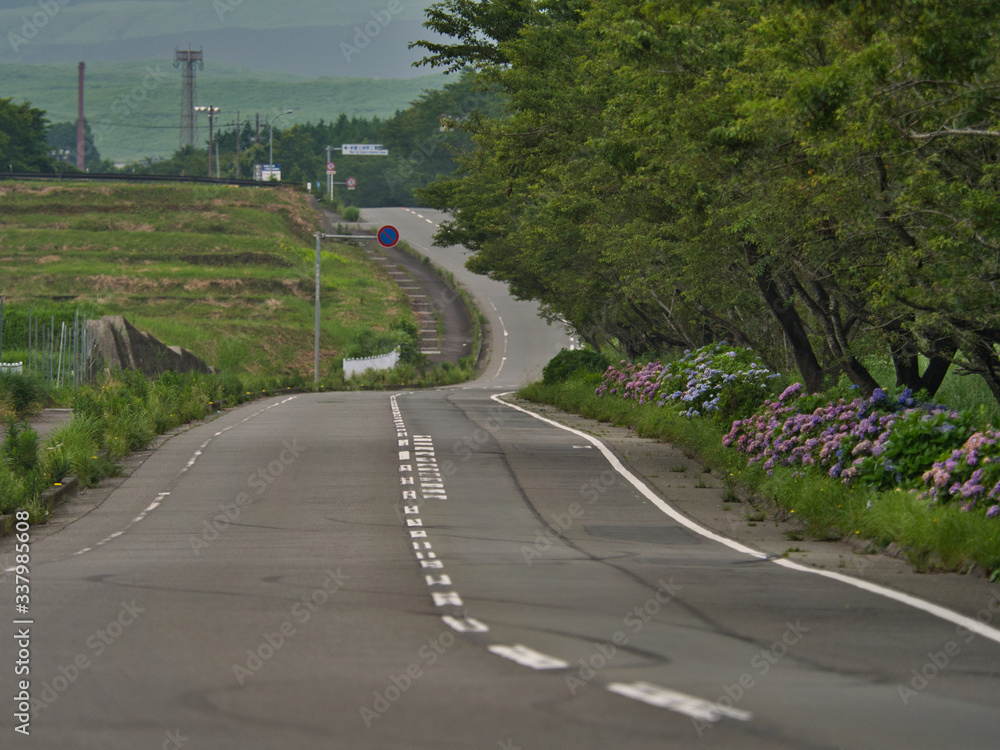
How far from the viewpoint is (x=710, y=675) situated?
7.38 m

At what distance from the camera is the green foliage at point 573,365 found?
143 feet

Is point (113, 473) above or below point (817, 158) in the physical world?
below

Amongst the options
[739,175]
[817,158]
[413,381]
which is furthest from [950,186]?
[413,381]

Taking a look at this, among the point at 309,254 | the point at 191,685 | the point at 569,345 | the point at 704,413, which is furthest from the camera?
the point at 309,254

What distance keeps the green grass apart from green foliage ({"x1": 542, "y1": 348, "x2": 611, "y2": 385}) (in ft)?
64.2

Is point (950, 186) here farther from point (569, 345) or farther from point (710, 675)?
point (569, 345)

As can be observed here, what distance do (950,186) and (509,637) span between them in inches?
323

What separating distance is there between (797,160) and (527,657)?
33.3 feet

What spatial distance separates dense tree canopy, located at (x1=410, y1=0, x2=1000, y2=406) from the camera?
12969 millimetres

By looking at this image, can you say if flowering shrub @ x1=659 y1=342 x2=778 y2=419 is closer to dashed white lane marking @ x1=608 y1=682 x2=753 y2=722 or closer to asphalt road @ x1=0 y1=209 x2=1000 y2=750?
asphalt road @ x1=0 y1=209 x2=1000 y2=750

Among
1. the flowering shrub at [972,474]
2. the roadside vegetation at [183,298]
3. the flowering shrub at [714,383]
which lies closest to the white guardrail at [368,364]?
the roadside vegetation at [183,298]

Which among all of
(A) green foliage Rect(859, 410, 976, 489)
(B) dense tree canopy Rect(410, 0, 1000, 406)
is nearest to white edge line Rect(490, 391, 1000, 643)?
(A) green foliage Rect(859, 410, 976, 489)

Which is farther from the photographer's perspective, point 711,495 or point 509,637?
point 711,495

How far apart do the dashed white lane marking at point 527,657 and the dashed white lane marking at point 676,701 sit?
0.57 meters
